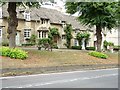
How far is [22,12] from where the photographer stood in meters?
50.1

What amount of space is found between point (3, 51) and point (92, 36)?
43.0 metres

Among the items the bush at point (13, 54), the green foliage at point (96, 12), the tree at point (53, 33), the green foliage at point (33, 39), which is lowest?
the bush at point (13, 54)

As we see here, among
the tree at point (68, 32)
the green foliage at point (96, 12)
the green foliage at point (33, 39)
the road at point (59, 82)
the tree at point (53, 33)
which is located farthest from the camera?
the tree at point (68, 32)

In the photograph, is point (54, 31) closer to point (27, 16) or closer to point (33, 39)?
point (33, 39)

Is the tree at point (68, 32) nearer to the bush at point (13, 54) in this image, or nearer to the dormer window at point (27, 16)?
the dormer window at point (27, 16)

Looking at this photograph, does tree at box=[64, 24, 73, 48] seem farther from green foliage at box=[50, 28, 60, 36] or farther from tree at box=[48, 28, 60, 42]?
green foliage at box=[50, 28, 60, 36]

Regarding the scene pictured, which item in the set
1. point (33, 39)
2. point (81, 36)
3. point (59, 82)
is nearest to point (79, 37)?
point (81, 36)

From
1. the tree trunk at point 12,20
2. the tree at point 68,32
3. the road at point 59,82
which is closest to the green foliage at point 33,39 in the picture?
the tree at point 68,32

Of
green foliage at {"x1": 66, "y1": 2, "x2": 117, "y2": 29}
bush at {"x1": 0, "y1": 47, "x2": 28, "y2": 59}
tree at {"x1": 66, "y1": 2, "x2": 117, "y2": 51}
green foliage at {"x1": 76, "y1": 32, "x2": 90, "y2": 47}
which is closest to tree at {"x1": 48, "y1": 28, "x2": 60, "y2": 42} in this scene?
green foliage at {"x1": 76, "y1": 32, "x2": 90, "y2": 47}

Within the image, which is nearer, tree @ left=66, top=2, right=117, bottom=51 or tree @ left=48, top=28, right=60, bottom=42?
tree @ left=66, top=2, right=117, bottom=51

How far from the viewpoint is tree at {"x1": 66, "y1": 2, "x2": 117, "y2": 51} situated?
35312 mm

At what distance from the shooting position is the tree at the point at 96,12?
3531cm

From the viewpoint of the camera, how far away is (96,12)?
36.7 meters

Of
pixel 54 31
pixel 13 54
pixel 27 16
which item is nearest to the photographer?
pixel 13 54
